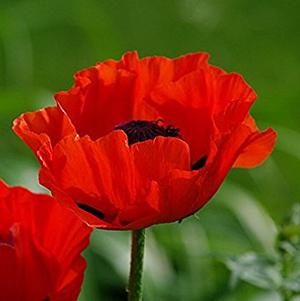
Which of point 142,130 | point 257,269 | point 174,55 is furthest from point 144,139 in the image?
point 174,55

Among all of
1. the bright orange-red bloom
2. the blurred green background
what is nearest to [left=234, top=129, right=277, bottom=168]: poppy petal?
the bright orange-red bloom

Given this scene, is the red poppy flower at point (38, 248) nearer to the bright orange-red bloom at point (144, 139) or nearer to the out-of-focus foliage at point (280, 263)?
the bright orange-red bloom at point (144, 139)

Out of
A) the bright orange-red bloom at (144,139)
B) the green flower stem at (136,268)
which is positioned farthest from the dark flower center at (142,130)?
the green flower stem at (136,268)

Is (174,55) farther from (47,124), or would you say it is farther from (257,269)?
(47,124)

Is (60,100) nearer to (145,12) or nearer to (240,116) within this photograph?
(240,116)

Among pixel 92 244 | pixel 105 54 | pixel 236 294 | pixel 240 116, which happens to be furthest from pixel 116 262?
pixel 240 116

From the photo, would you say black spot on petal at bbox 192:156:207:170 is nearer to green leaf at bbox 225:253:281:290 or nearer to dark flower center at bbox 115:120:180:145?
dark flower center at bbox 115:120:180:145
